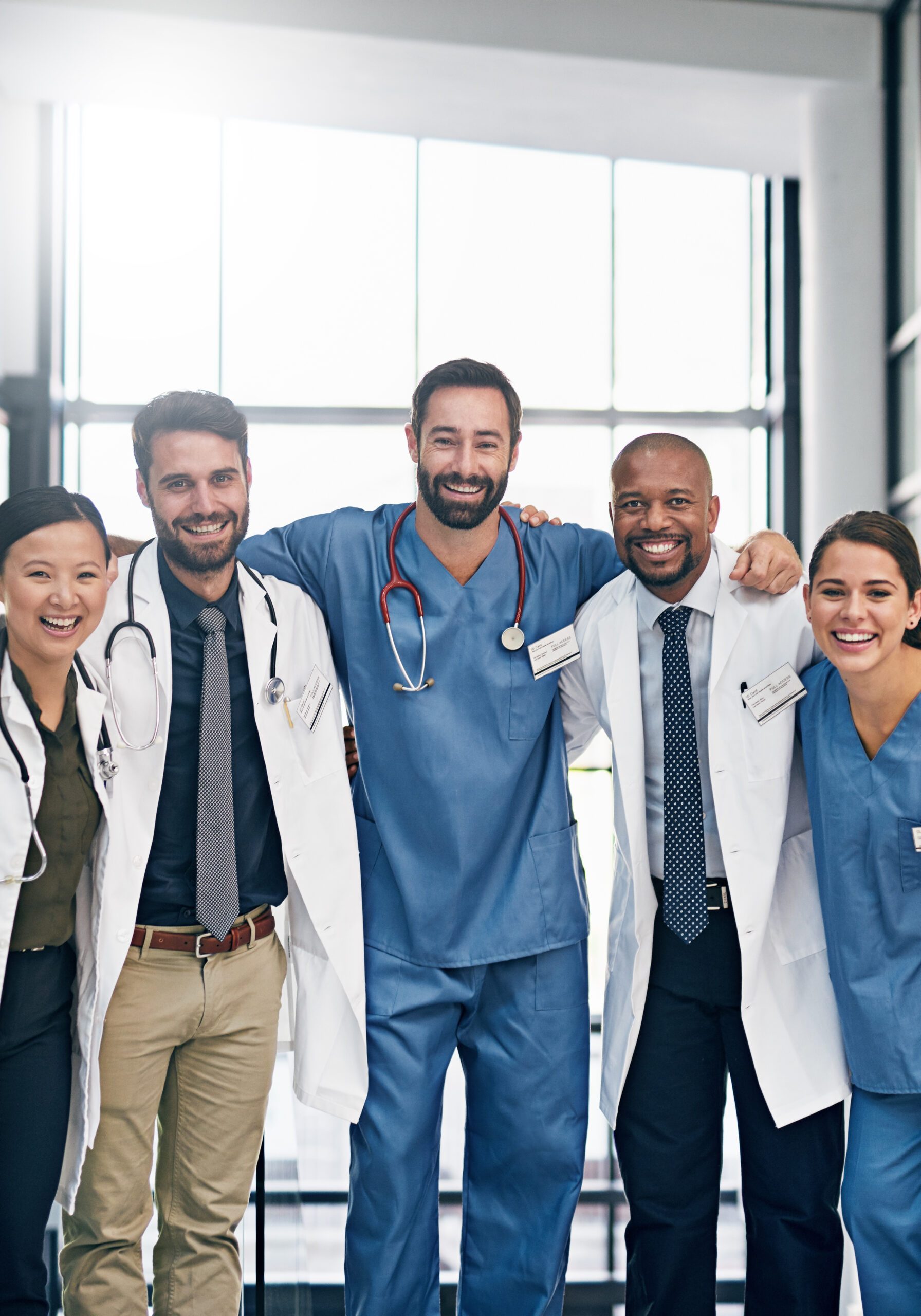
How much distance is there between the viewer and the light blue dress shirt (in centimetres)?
190

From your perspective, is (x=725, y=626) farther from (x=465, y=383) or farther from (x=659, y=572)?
(x=465, y=383)

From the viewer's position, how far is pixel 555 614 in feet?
6.64

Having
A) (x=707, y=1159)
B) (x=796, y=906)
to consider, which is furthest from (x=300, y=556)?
(x=707, y=1159)

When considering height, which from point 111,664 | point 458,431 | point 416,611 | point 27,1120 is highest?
point 458,431

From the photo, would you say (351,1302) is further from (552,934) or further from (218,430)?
(218,430)

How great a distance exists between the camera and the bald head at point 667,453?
1.90 metres

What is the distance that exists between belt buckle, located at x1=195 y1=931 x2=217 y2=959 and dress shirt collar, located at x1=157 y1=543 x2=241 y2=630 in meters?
0.49

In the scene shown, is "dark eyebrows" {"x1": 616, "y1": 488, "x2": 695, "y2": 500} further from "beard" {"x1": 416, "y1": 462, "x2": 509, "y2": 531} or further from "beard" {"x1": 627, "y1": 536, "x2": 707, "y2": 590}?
"beard" {"x1": 416, "y1": 462, "x2": 509, "y2": 531}

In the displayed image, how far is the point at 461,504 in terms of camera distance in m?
1.92

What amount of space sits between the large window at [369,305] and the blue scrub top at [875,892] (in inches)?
138

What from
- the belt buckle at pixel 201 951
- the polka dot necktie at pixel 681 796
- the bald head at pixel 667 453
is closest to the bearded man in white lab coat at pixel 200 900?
the belt buckle at pixel 201 951

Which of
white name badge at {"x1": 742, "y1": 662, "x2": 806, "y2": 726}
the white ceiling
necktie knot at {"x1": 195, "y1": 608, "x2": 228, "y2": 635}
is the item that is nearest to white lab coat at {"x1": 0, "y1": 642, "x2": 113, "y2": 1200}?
necktie knot at {"x1": 195, "y1": 608, "x2": 228, "y2": 635}

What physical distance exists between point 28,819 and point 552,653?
2.92ft

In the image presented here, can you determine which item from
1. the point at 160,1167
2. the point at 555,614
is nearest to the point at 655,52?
the point at 555,614
